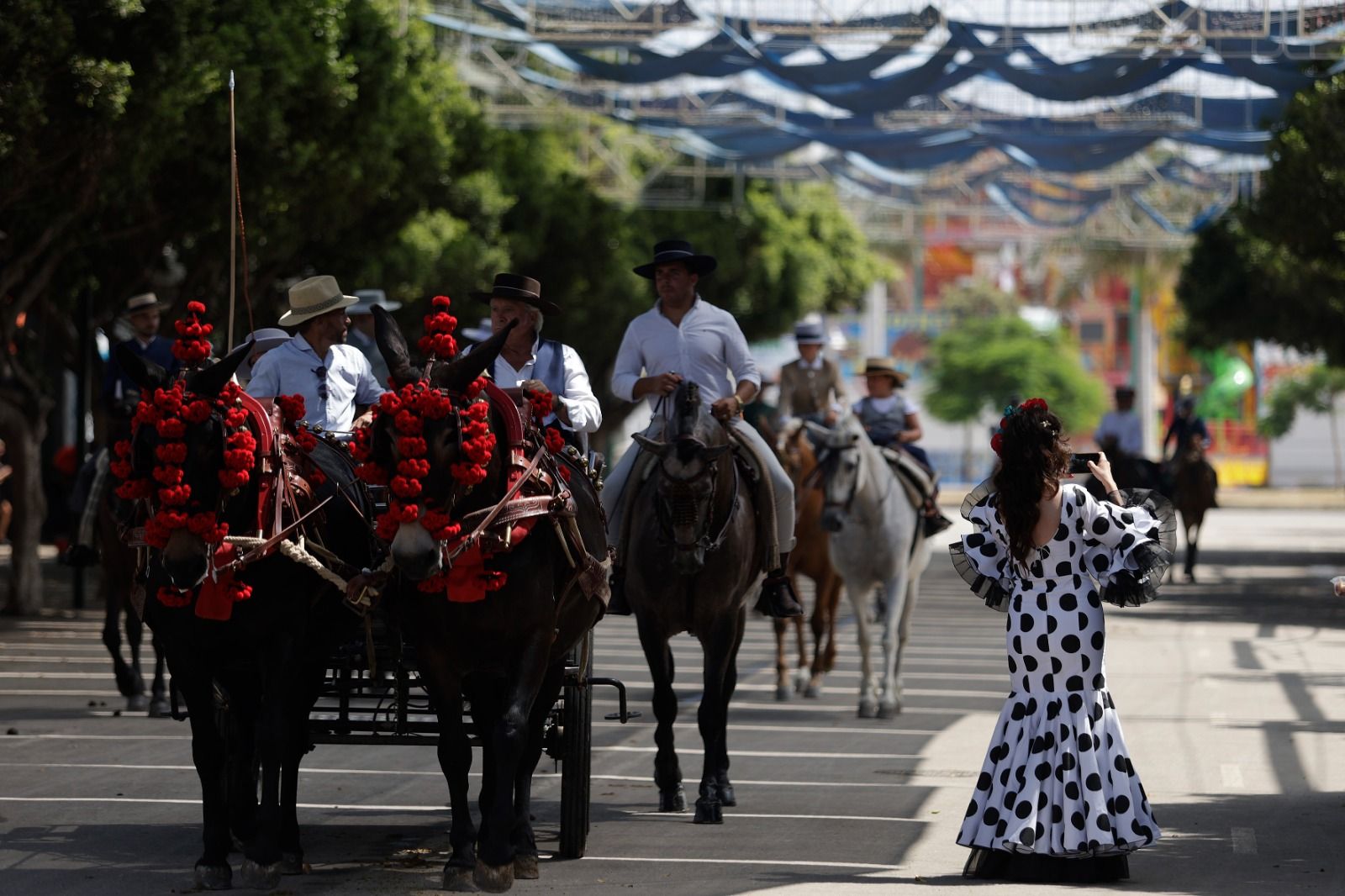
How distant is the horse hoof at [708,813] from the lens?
10.8 metres

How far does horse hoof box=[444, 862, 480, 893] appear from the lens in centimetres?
858

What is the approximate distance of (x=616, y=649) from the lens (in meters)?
22.0

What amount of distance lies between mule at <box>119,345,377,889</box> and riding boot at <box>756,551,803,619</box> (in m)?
3.44

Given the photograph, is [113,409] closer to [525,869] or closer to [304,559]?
[304,559]

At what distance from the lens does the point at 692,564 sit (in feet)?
36.8

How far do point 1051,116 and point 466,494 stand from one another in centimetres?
2265

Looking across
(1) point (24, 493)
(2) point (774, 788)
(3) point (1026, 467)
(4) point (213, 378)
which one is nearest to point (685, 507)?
(2) point (774, 788)

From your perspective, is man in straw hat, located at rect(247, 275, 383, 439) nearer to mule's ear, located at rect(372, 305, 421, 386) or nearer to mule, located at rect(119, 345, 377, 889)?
mule, located at rect(119, 345, 377, 889)

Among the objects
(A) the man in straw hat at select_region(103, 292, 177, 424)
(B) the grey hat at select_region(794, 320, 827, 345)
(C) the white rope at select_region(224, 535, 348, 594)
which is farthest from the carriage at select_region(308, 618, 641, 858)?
(B) the grey hat at select_region(794, 320, 827, 345)

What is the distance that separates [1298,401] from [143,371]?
3681 inches

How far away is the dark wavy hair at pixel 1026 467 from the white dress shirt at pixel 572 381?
2099 millimetres

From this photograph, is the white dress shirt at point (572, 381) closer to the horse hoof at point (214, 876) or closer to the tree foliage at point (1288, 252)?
the horse hoof at point (214, 876)

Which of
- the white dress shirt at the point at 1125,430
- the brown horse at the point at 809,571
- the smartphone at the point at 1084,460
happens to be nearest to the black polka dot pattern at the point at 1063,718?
the smartphone at the point at 1084,460

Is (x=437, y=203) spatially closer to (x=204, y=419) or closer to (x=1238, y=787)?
(x=1238, y=787)
